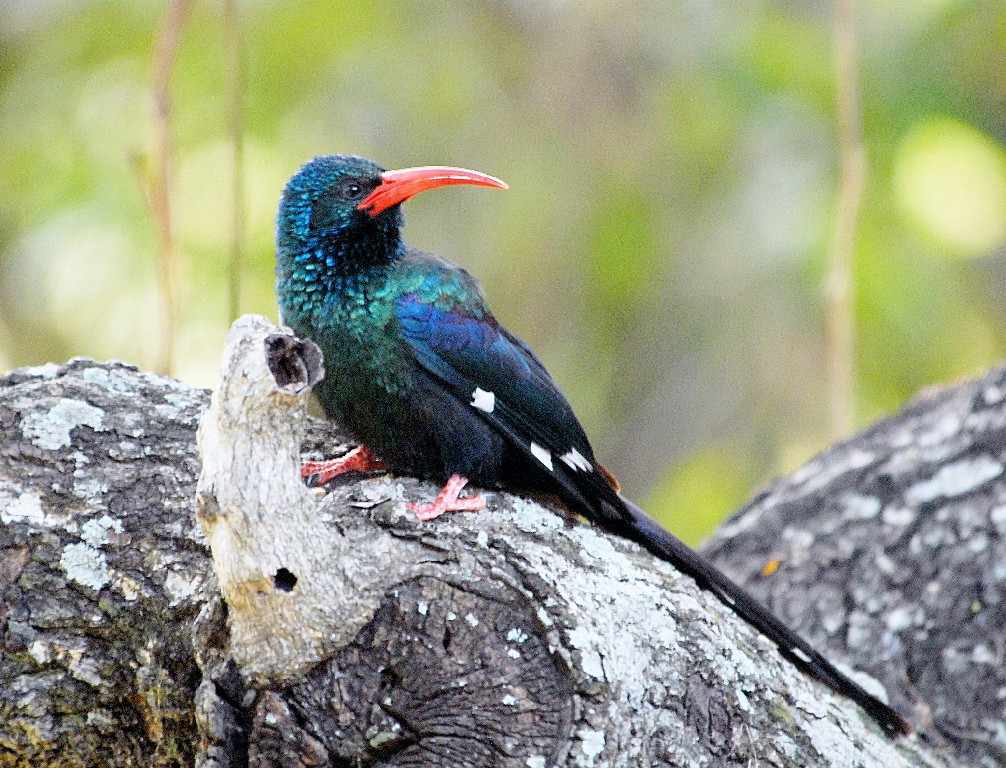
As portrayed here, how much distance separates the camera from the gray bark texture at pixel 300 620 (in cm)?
209

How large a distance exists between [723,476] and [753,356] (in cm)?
71

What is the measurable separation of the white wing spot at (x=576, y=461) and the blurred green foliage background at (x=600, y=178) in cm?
345

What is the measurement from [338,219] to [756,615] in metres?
1.36

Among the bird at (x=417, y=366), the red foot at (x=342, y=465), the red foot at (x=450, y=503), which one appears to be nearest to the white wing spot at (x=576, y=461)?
the bird at (x=417, y=366)

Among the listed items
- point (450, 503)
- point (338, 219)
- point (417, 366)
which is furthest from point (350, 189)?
point (450, 503)

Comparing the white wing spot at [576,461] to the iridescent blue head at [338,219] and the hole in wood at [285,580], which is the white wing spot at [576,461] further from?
the hole in wood at [285,580]

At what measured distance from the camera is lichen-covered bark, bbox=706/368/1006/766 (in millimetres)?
3031

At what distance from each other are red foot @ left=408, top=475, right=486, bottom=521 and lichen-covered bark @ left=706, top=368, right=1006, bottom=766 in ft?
3.26

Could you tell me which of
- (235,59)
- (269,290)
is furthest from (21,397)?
(269,290)

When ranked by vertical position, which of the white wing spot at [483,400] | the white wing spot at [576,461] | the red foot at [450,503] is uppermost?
the white wing spot at [483,400]

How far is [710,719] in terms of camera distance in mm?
2254

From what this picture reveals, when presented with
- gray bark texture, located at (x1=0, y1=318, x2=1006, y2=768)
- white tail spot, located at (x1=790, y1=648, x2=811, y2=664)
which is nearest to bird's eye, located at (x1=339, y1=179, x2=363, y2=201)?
gray bark texture, located at (x1=0, y1=318, x2=1006, y2=768)

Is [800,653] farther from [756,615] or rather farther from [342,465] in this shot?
[342,465]

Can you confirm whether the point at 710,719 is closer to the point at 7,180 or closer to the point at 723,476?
the point at 723,476
